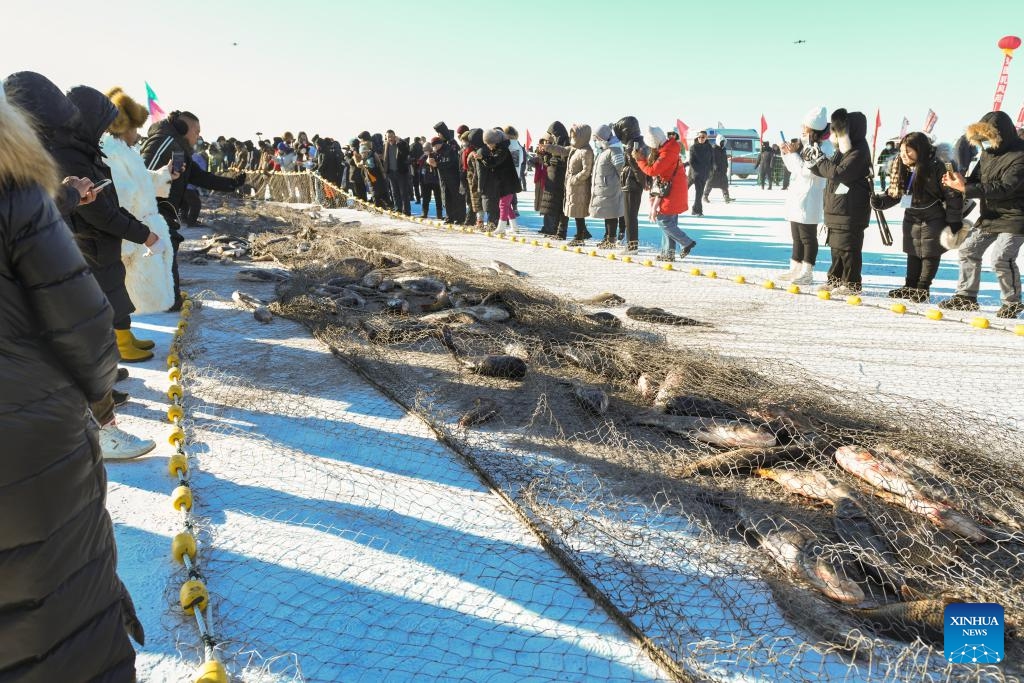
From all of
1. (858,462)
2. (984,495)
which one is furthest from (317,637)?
(984,495)

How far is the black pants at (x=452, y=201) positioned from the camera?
1420cm

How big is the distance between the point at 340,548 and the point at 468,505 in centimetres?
57

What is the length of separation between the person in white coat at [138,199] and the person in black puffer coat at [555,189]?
7.69m

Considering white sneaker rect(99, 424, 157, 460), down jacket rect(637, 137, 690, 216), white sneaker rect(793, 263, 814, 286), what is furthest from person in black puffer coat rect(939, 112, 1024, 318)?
white sneaker rect(99, 424, 157, 460)

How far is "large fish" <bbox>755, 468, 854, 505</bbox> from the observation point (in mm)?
2637

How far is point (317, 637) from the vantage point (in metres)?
Result: 2.14

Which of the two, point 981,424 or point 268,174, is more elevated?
point 268,174

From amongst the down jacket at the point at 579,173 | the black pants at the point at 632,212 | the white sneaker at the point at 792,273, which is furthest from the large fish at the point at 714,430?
the down jacket at the point at 579,173

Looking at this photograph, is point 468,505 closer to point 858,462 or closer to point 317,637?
point 317,637

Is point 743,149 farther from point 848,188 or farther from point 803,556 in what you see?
point 803,556

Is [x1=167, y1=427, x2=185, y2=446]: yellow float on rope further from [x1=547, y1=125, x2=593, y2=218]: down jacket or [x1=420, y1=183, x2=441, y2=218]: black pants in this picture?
[x1=420, y1=183, x2=441, y2=218]: black pants

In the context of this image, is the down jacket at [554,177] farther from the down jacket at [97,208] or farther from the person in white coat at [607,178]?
the down jacket at [97,208]

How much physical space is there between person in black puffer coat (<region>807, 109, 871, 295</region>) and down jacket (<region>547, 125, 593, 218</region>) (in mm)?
4307

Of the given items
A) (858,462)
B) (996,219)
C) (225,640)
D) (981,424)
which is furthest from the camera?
(996,219)
